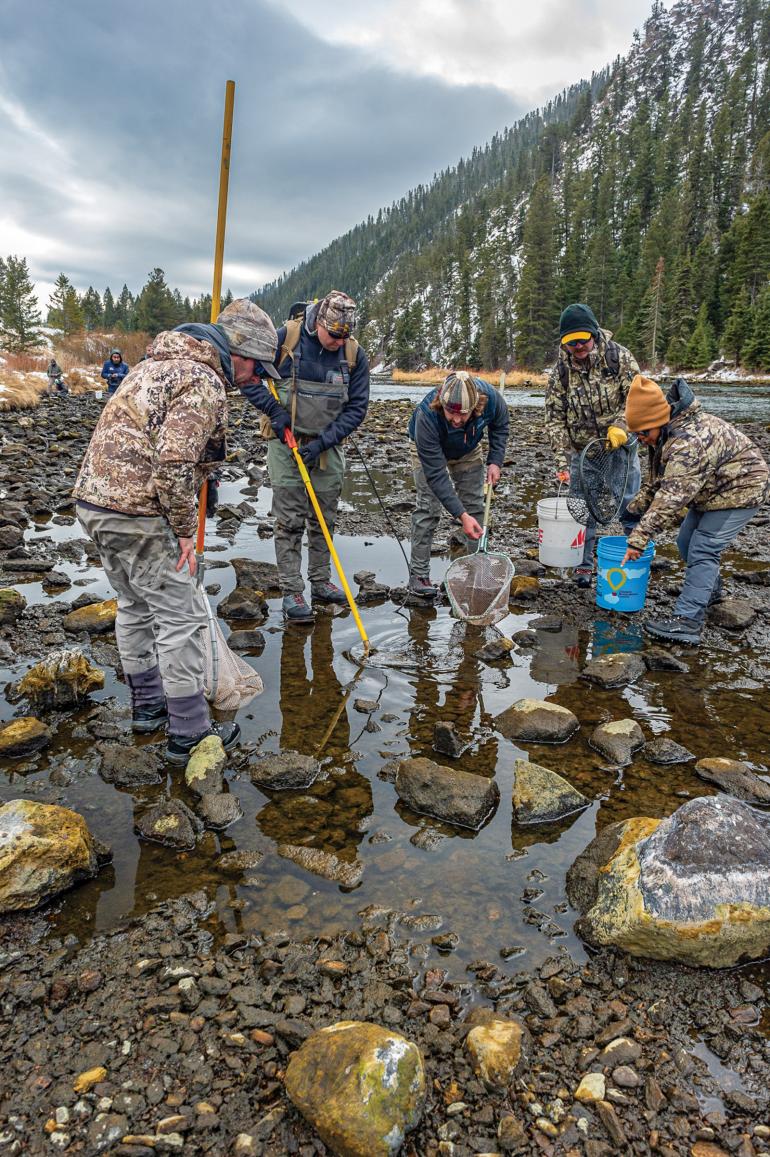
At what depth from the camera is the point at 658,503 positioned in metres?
5.50

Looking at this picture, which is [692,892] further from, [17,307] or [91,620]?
[17,307]

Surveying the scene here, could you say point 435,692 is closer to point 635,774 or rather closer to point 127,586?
point 635,774

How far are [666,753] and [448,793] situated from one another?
4.88 ft

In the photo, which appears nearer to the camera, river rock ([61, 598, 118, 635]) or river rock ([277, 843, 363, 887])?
river rock ([277, 843, 363, 887])

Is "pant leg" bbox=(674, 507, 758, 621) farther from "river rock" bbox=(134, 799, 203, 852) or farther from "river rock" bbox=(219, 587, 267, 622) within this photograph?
"river rock" bbox=(134, 799, 203, 852)

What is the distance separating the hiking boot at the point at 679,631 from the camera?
19.2 feet

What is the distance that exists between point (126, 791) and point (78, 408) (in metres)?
27.5

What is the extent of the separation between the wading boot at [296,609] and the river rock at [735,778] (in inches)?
144

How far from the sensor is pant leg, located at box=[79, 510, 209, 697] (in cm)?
360

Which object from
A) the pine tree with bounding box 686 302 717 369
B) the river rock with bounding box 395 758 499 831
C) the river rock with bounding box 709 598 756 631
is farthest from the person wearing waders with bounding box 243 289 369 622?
the pine tree with bounding box 686 302 717 369

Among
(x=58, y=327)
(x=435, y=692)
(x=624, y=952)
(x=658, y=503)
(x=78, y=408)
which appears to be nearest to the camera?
(x=624, y=952)

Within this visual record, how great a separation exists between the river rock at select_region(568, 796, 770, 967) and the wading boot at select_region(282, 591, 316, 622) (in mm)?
4000

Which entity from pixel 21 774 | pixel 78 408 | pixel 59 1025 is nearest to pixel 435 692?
pixel 21 774

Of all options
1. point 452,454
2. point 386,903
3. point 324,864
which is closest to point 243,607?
point 452,454
